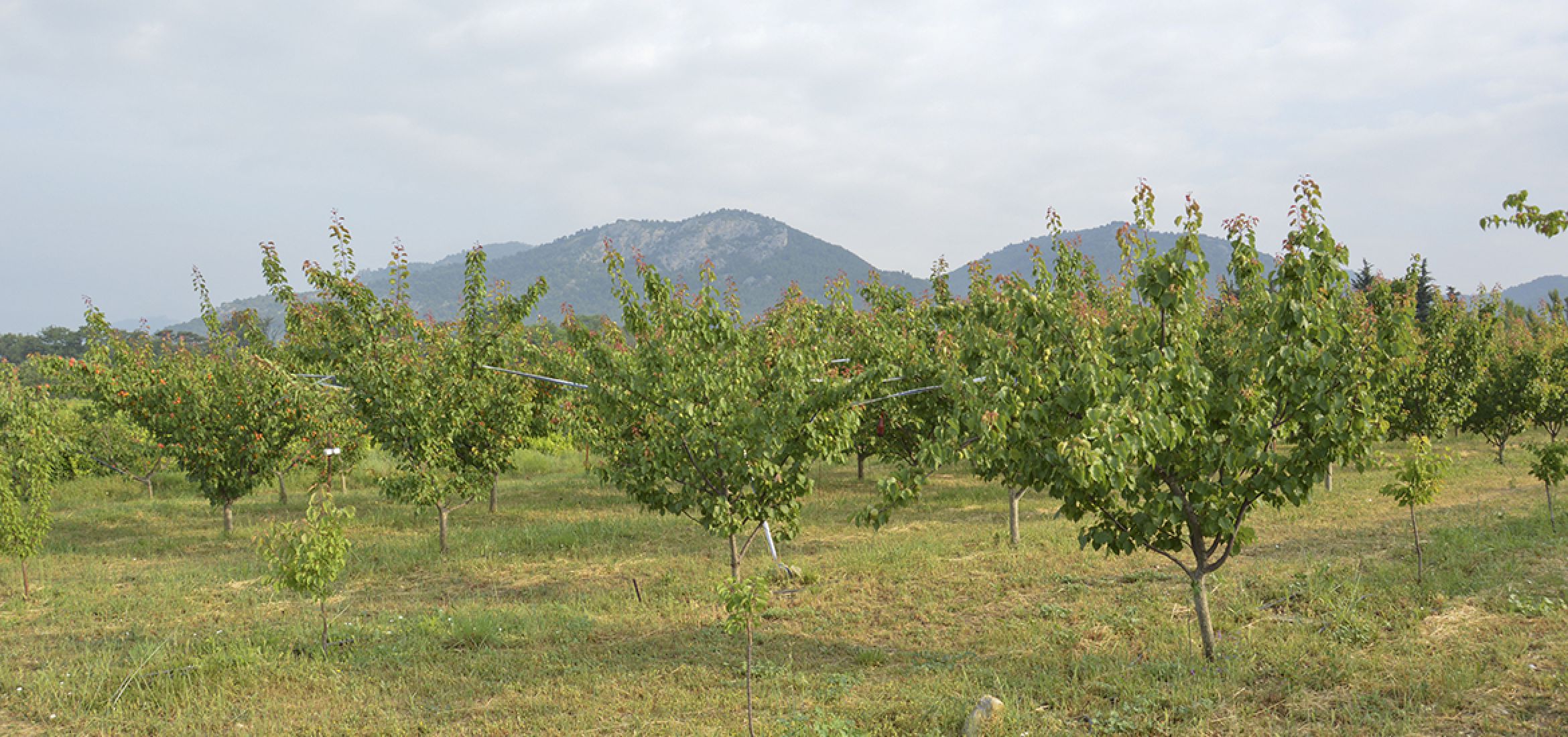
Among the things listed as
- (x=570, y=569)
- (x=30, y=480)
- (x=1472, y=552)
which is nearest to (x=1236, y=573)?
(x=1472, y=552)

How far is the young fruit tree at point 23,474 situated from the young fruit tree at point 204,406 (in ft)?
12.7

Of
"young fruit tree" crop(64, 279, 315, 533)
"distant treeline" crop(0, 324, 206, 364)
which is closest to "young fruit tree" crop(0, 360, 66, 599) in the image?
"young fruit tree" crop(64, 279, 315, 533)

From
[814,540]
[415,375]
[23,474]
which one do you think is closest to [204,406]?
[23,474]

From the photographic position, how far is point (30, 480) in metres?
12.5

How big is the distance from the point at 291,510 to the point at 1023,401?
2159 cm

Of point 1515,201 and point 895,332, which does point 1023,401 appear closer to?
point 1515,201

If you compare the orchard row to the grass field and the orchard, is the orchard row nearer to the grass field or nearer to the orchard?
the orchard

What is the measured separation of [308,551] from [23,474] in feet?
25.3

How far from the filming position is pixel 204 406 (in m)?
17.3

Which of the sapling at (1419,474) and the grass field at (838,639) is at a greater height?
the sapling at (1419,474)

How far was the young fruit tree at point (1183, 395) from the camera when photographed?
663 centimetres

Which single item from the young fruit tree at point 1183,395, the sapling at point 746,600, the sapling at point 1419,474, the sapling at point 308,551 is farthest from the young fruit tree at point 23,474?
the sapling at point 1419,474

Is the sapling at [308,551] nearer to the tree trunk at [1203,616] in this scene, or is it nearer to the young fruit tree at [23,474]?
the young fruit tree at [23,474]

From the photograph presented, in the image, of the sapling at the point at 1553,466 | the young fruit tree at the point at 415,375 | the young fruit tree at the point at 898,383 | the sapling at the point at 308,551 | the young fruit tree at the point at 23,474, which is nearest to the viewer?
the young fruit tree at the point at 898,383
